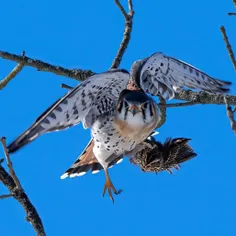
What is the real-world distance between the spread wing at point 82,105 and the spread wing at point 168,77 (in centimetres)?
21

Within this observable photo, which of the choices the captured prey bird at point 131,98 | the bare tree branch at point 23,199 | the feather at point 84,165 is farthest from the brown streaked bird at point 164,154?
the bare tree branch at point 23,199

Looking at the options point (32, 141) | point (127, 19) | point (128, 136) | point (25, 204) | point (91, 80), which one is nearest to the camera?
point (32, 141)

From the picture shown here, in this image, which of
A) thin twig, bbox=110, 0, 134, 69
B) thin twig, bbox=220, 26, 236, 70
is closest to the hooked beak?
thin twig, bbox=110, 0, 134, 69

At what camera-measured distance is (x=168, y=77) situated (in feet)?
16.0

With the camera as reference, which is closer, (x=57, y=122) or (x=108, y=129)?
(x=57, y=122)

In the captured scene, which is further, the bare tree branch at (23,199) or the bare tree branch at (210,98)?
the bare tree branch at (210,98)

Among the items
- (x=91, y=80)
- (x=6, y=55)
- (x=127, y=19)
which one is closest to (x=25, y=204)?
(x=91, y=80)

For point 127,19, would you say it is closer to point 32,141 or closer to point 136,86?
point 136,86

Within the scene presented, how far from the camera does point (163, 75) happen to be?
4.86m

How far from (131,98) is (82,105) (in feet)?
1.25

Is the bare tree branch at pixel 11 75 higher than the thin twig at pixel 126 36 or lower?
lower

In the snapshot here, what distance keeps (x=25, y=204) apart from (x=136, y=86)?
4.55 feet

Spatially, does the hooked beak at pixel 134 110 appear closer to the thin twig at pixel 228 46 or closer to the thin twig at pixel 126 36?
the thin twig at pixel 126 36

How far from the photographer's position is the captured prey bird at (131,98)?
14.9 ft
